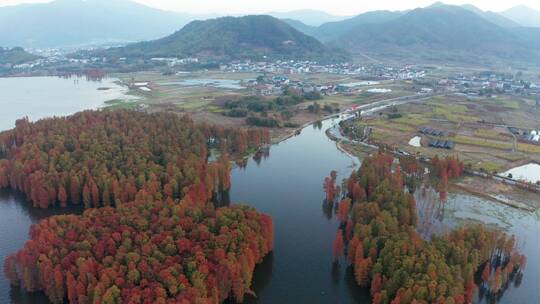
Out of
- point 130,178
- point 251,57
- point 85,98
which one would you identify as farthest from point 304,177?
point 251,57

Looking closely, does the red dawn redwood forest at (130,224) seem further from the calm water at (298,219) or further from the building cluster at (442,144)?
the building cluster at (442,144)

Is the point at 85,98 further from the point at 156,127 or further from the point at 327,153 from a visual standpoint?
the point at 327,153

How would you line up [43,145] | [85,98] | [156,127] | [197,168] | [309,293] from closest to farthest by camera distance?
[309,293] < [197,168] < [43,145] < [156,127] < [85,98]

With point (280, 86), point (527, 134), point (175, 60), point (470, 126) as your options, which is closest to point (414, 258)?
point (527, 134)

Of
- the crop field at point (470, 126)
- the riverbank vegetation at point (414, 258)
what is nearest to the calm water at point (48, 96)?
the crop field at point (470, 126)

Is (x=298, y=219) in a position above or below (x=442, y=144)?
below

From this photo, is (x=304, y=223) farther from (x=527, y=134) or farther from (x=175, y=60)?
(x=175, y=60)
